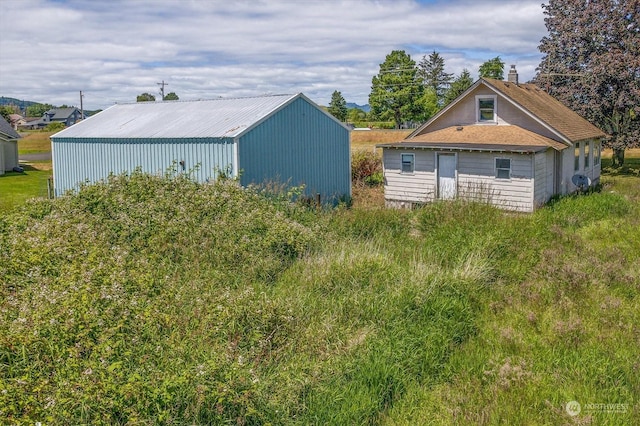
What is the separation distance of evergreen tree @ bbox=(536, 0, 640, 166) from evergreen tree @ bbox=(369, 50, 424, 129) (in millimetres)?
36448

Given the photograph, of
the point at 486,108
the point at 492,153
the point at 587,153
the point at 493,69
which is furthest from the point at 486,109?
the point at 493,69

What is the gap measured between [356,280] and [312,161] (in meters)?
9.38

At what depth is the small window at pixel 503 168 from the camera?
17.9m

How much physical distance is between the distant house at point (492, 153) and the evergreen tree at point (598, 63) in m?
5.03

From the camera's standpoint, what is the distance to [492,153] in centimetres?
1808

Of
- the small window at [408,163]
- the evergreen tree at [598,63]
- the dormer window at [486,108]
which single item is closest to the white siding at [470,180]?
the small window at [408,163]

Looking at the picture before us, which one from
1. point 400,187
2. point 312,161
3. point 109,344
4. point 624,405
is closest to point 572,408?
point 624,405

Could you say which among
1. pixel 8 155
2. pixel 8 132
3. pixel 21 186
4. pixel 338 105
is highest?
pixel 338 105

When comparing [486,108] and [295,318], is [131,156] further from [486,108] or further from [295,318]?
[295,318]

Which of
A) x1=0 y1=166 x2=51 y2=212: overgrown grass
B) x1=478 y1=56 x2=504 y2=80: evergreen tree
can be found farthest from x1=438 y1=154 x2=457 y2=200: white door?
x1=478 y1=56 x2=504 y2=80: evergreen tree

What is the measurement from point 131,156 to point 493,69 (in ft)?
194

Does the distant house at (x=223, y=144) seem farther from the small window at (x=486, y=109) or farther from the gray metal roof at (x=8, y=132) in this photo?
the gray metal roof at (x=8, y=132)

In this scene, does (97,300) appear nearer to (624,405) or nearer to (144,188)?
(624,405)

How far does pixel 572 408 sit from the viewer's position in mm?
5691
